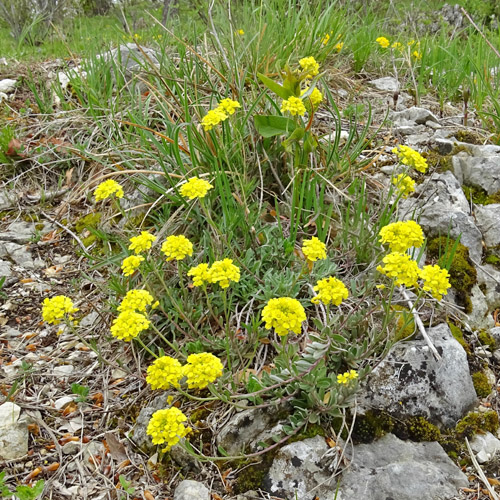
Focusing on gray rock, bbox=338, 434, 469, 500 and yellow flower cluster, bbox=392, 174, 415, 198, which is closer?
gray rock, bbox=338, 434, 469, 500

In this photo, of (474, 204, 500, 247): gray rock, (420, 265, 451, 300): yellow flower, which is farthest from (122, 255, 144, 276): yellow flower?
(474, 204, 500, 247): gray rock

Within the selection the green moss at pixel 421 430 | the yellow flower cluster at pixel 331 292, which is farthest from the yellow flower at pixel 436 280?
the green moss at pixel 421 430

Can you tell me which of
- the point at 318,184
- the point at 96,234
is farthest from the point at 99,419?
the point at 318,184

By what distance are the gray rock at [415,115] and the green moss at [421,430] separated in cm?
229

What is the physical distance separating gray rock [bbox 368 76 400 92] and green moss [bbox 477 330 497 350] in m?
2.45

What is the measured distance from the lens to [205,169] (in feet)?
8.98

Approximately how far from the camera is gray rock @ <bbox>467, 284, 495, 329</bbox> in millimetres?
2191

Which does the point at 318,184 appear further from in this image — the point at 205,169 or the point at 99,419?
the point at 99,419

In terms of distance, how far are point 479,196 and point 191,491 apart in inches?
87.1

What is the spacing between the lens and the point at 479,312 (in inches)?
87.7

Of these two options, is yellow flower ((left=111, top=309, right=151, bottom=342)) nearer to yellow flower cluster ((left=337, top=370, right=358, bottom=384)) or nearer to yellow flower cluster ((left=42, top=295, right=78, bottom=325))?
yellow flower cluster ((left=42, top=295, right=78, bottom=325))

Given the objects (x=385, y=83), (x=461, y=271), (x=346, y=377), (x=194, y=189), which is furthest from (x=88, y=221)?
(x=385, y=83)

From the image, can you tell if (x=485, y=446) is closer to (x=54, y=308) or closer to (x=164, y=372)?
(x=164, y=372)

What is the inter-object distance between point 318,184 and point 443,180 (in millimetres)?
715
